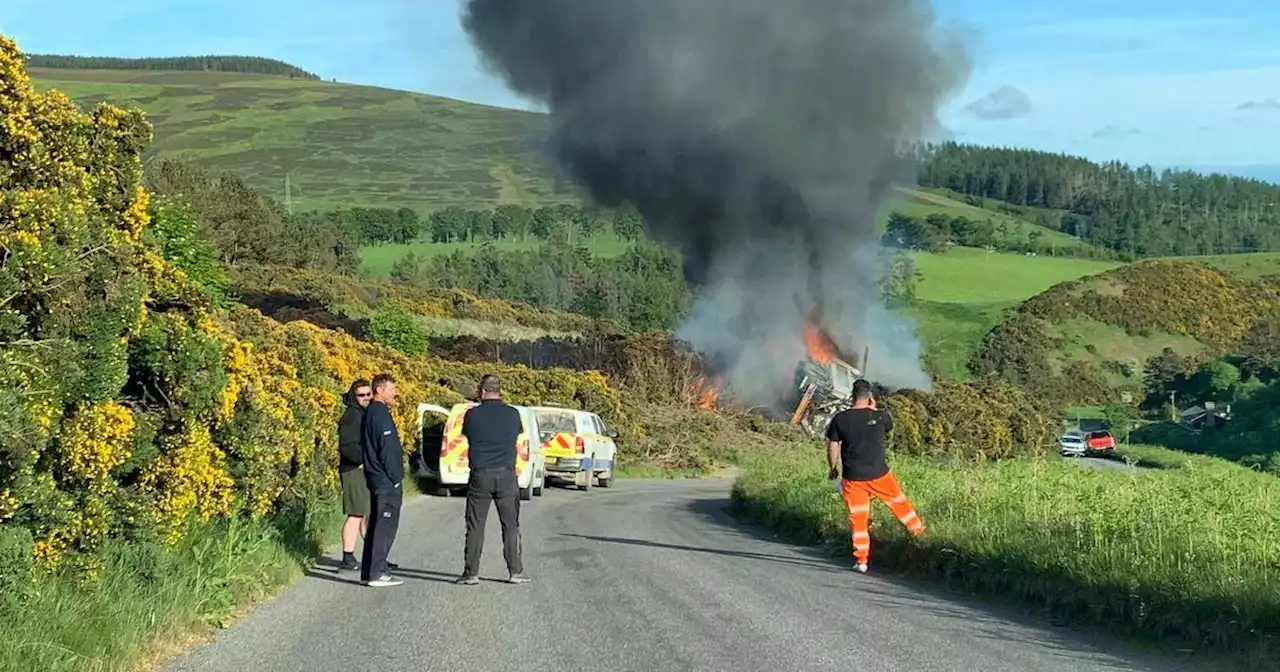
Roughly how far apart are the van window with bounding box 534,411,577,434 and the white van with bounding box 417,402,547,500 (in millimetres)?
1166

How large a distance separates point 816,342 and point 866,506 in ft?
102

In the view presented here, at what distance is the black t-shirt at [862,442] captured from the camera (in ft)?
37.6

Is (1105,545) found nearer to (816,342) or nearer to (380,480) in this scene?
(380,480)

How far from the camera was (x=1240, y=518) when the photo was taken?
10250mm

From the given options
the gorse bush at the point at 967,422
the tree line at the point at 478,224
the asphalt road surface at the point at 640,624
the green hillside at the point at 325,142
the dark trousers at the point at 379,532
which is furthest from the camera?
the green hillside at the point at 325,142

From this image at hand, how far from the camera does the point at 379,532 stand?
10.1m

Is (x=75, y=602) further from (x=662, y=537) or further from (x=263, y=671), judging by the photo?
(x=662, y=537)

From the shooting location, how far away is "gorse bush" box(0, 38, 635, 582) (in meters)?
7.38

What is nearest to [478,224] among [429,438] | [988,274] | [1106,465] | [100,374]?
[988,274]

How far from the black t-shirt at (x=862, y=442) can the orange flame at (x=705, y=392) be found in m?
29.7

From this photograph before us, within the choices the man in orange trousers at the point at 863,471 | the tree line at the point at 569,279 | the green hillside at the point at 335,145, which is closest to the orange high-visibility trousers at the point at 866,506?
the man in orange trousers at the point at 863,471

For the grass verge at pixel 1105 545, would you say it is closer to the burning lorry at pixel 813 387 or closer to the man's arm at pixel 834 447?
the man's arm at pixel 834 447

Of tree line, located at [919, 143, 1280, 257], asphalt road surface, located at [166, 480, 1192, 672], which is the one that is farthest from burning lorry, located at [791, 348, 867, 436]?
tree line, located at [919, 143, 1280, 257]

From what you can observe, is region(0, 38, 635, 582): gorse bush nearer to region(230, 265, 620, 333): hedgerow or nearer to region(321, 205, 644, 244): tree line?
region(230, 265, 620, 333): hedgerow
